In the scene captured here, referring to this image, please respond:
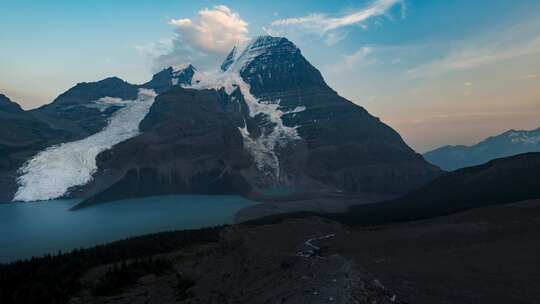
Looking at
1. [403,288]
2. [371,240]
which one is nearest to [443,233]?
[371,240]

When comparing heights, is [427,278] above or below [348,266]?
below

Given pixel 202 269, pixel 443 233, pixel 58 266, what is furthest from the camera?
→ pixel 443 233

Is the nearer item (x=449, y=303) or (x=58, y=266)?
(x=449, y=303)

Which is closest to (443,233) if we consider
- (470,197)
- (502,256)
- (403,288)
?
(502,256)

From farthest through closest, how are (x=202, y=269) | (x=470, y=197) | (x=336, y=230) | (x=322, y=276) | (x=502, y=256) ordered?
(x=470, y=197) < (x=336, y=230) < (x=202, y=269) < (x=502, y=256) < (x=322, y=276)

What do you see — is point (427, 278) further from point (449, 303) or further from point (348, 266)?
point (348, 266)

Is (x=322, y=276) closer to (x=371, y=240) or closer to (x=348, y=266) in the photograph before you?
(x=348, y=266)
